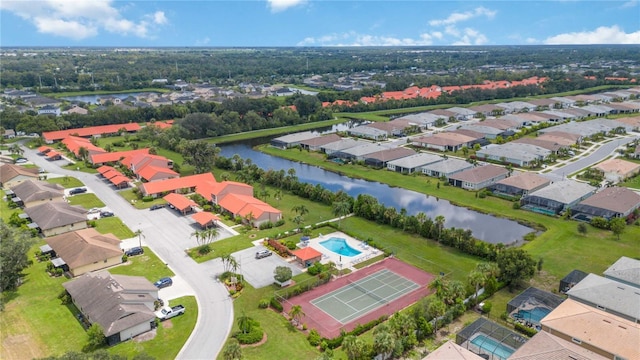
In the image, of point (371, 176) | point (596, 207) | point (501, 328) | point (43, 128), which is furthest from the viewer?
point (43, 128)

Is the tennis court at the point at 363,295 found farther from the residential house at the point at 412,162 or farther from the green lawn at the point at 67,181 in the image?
the green lawn at the point at 67,181

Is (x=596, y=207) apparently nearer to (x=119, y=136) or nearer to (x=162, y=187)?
(x=162, y=187)


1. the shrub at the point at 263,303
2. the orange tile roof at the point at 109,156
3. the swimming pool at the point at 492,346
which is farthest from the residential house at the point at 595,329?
the orange tile roof at the point at 109,156

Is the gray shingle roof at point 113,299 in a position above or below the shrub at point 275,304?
above

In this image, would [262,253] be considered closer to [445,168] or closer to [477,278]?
[477,278]

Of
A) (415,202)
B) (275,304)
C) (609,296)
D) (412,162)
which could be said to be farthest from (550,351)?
(412,162)

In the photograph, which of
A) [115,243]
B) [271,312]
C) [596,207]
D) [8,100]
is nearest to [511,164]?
[596,207]

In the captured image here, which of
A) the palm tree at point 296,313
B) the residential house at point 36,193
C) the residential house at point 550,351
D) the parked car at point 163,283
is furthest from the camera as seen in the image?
the residential house at point 36,193
